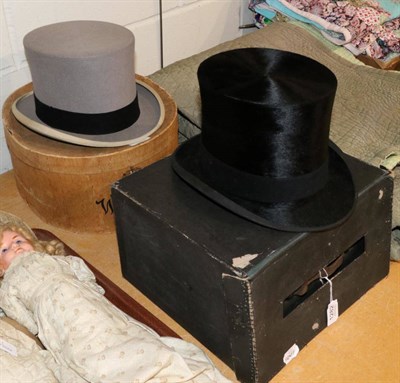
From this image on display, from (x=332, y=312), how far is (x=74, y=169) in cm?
63

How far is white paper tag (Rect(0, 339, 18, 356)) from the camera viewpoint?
46.4 inches

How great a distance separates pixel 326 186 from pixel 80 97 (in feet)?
1.90

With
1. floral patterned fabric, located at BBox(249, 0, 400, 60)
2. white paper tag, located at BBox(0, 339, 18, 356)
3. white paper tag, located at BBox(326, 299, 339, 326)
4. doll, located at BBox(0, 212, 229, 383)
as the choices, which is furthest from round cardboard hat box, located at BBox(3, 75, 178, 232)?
floral patterned fabric, located at BBox(249, 0, 400, 60)

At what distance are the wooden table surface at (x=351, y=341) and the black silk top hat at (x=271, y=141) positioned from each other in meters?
0.30

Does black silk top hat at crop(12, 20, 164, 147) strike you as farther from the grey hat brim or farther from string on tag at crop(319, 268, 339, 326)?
string on tag at crop(319, 268, 339, 326)

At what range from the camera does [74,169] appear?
1438 mm

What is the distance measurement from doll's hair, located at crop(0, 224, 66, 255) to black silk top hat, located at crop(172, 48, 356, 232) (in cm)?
36

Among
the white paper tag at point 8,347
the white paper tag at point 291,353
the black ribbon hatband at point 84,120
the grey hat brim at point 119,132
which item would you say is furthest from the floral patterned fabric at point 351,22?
the white paper tag at point 8,347

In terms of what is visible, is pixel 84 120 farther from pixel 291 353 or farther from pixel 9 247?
pixel 291 353

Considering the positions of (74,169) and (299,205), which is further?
(74,169)

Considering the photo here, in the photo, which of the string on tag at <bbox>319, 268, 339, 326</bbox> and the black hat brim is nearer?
the black hat brim

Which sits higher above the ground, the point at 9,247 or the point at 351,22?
the point at 351,22

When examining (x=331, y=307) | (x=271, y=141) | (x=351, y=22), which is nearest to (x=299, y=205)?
(x=271, y=141)

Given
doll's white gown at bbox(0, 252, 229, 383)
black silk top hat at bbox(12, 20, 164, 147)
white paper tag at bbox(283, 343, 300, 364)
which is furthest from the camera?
black silk top hat at bbox(12, 20, 164, 147)
